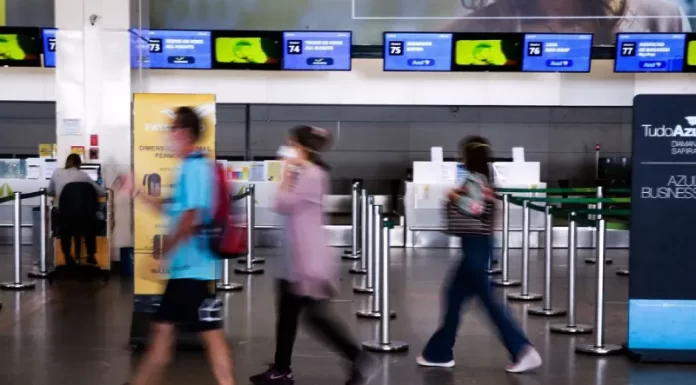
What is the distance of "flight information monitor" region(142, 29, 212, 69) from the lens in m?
14.0

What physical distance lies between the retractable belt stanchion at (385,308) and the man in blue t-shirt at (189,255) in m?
2.26

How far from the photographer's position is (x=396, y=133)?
1766 centimetres

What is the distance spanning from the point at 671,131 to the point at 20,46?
1019cm

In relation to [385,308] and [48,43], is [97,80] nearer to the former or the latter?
[48,43]

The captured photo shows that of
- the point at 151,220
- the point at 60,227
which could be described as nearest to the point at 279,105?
the point at 60,227

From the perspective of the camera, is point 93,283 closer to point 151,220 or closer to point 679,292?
point 151,220

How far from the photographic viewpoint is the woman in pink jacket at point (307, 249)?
548 cm

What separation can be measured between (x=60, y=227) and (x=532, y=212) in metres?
6.87

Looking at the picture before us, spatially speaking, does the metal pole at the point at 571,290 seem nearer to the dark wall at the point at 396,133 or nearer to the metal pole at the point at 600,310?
the metal pole at the point at 600,310

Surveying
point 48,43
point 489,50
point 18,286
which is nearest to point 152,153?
point 18,286

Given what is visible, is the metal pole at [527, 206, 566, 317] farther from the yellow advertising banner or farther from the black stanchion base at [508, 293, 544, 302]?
the yellow advertising banner

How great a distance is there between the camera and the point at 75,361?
6562 millimetres

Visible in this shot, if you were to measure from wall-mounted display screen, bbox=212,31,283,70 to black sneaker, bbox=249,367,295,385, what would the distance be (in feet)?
28.2

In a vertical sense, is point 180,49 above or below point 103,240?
above
